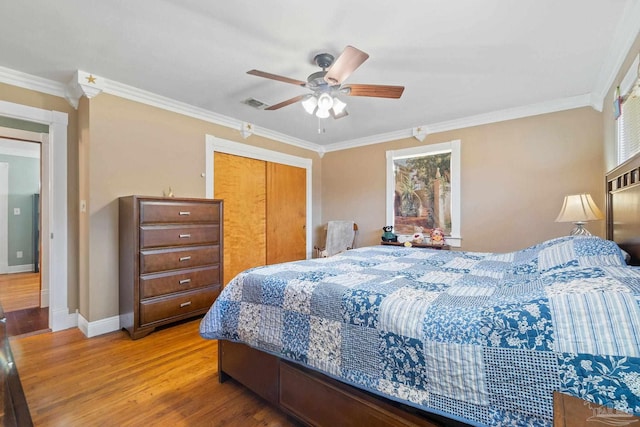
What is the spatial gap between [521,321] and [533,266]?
39.4 inches

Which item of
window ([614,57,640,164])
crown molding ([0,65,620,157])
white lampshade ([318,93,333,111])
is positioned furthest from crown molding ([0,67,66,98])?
window ([614,57,640,164])

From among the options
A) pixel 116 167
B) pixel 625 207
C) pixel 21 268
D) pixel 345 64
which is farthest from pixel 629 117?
pixel 21 268

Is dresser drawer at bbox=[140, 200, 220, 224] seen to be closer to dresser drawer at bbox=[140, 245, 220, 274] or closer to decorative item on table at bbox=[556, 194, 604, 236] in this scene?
dresser drawer at bbox=[140, 245, 220, 274]

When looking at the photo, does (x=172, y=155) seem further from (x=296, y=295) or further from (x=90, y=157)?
(x=296, y=295)

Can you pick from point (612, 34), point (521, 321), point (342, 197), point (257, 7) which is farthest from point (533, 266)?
point (342, 197)

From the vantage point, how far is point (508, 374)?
0.92 meters

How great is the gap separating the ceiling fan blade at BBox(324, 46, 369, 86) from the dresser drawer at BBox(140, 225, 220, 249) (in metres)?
1.99

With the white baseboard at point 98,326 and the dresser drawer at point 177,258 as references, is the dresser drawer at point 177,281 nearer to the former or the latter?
the dresser drawer at point 177,258

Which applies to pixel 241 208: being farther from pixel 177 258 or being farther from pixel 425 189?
pixel 425 189

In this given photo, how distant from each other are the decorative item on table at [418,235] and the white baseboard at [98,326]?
360 centimetres

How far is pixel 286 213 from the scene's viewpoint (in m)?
4.76

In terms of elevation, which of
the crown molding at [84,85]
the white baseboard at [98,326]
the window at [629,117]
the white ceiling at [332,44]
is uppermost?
the white ceiling at [332,44]

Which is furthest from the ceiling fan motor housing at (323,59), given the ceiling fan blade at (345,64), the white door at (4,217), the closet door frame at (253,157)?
the white door at (4,217)

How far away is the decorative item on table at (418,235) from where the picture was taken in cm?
396
